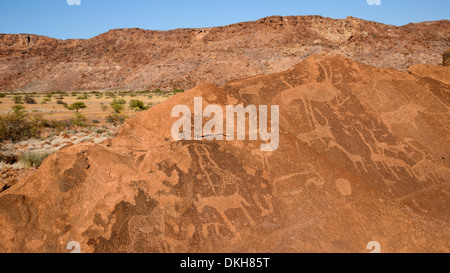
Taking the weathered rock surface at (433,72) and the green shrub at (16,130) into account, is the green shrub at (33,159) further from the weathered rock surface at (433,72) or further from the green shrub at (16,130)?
the weathered rock surface at (433,72)

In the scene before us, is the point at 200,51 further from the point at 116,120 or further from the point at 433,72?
the point at 433,72

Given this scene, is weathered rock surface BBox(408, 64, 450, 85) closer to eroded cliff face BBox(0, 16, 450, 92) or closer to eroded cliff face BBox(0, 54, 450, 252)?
eroded cliff face BBox(0, 54, 450, 252)

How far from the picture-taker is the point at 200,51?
51.5 m

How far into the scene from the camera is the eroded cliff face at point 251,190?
304 cm

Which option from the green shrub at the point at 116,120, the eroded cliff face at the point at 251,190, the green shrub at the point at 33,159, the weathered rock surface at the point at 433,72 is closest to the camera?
the eroded cliff face at the point at 251,190

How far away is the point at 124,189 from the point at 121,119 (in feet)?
37.7

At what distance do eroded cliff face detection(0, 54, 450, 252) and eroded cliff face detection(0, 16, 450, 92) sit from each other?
37671mm

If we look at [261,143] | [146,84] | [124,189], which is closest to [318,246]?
[261,143]

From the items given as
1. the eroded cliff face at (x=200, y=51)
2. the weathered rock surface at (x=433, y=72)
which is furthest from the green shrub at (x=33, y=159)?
the eroded cliff face at (x=200, y=51)

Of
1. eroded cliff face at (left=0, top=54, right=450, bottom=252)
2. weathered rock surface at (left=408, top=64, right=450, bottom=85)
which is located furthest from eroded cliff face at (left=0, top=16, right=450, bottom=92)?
eroded cliff face at (left=0, top=54, right=450, bottom=252)

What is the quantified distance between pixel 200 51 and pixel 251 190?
50748 mm

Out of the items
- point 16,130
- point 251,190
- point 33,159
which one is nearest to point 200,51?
point 16,130

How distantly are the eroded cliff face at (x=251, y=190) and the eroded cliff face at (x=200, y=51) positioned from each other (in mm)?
37671

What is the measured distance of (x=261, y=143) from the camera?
403cm
